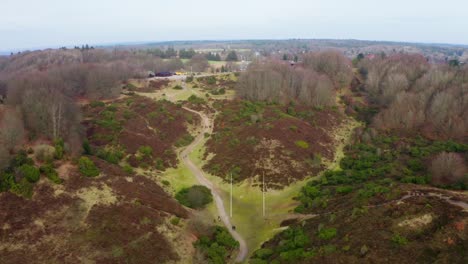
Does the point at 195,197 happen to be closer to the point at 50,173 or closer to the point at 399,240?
the point at 50,173

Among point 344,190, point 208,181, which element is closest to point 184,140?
point 208,181

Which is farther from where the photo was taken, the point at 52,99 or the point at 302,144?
the point at 302,144

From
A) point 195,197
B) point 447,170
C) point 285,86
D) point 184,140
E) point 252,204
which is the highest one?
point 285,86

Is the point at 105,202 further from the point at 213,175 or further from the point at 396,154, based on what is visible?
the point at 396,154

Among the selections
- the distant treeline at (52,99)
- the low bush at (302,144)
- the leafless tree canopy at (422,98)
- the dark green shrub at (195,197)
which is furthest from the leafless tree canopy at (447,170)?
the distant treeline at (52,99)

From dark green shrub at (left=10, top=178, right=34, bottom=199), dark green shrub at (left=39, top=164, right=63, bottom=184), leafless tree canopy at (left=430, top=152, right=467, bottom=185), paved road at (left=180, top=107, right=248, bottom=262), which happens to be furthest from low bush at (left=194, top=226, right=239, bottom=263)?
leafless tree canopy at (left=430, top=152, right=467, bottom=185)

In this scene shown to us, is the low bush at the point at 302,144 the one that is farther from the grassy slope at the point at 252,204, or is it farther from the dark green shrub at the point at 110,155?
the dark green shrub at the point at 110,155
